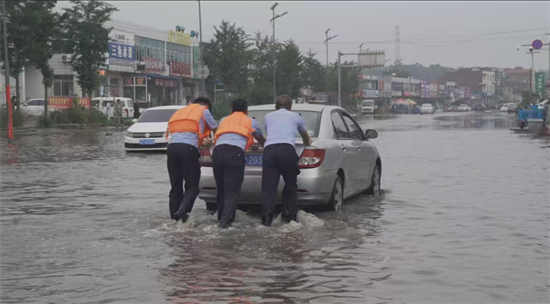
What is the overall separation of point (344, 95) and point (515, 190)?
9401 centimetres

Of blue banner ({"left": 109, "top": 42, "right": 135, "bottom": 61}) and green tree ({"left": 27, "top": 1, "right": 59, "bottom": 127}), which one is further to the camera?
blue banner ({"left": 109, "top": 42, "right": 135, "bottom": 61})

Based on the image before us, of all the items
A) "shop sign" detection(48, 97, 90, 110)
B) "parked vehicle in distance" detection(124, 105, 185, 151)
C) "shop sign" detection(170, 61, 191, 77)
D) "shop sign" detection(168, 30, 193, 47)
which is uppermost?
"shop sign" detection(168, 30, 193, 47)

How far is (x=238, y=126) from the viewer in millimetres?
9688

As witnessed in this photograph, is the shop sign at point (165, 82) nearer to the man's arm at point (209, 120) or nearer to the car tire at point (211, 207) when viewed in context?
the car tire at point (211, 207)

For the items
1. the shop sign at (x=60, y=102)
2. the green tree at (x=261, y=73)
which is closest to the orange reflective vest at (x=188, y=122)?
the shop sign at (x=60, y=102)

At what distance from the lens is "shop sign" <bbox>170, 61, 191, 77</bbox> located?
7936 centimetres

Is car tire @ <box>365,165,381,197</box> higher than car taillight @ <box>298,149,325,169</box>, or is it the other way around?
car taillight @ <box>298,149,325,169</box>

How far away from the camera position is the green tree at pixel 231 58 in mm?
70125

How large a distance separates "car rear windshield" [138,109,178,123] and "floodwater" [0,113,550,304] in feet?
32.9

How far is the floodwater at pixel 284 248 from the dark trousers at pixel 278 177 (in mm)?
225

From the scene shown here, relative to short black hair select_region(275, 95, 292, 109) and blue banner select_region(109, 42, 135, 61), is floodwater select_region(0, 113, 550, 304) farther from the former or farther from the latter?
blue banner select_region(109, 42, 135, 61)

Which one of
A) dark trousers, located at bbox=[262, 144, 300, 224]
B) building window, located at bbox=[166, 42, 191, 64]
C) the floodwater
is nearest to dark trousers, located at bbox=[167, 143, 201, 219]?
the floodwater

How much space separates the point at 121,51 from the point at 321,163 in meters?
61.3

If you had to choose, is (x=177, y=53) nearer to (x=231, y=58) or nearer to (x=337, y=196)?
(x=231, y=58)
